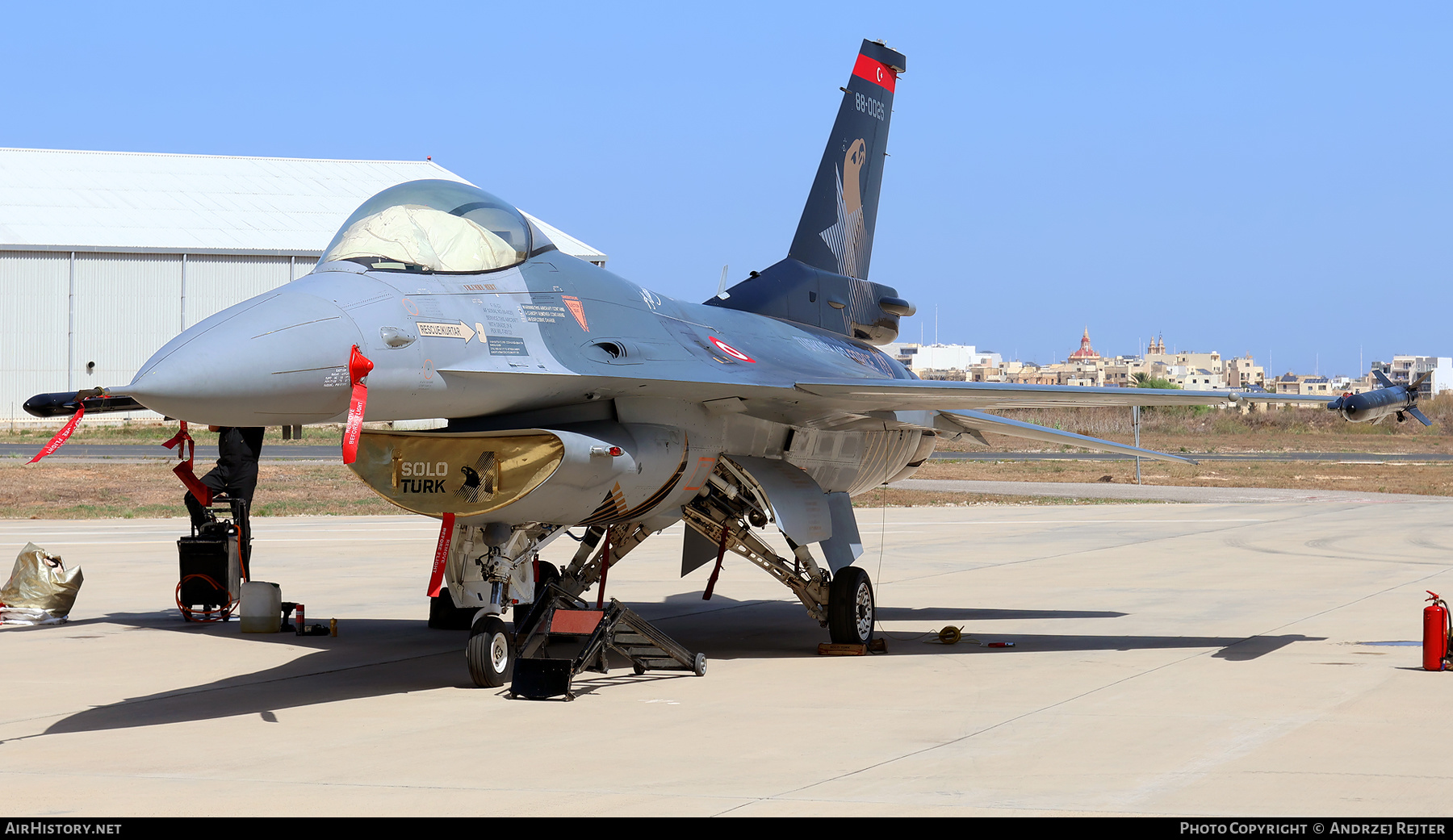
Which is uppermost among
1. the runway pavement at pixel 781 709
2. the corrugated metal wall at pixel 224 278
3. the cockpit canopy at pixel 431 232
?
the corrugated metal wall at pixel 224 278

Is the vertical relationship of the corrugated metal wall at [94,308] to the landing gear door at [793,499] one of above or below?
above

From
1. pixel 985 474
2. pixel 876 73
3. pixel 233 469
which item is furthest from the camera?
pixel 985 474

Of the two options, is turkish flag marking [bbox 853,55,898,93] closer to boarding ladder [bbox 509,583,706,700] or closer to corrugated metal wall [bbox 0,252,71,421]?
boarding ladder [bbox 509,583,706,700]

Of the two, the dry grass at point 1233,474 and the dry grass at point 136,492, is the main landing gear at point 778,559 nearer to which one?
the dry grass at point 136,492

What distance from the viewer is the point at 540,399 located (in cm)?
909

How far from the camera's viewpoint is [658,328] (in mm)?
10172

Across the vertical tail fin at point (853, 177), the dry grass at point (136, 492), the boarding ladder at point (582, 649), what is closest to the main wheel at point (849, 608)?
the boarding ladder at point (582, 649)

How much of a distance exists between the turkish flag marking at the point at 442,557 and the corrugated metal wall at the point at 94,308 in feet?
118

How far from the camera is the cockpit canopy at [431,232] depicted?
8.45m

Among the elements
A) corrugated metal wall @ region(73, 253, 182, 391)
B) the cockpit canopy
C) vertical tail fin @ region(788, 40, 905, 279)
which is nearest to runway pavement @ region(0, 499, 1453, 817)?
the cockpit canopy

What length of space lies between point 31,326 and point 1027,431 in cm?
3766

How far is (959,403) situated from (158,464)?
28.1 meters

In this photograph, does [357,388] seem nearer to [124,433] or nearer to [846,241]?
[846,241]

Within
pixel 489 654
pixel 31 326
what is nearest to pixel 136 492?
pixel 31 326
